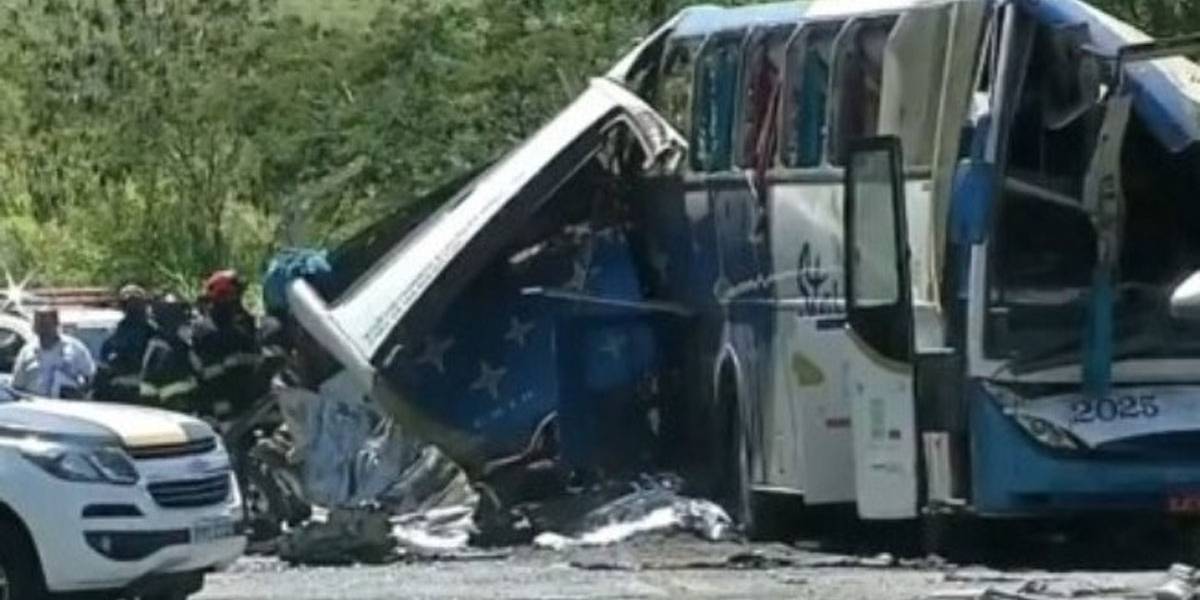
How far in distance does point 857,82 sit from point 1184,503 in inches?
132

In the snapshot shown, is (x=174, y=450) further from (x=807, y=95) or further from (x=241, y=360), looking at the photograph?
(x=807, y=95)

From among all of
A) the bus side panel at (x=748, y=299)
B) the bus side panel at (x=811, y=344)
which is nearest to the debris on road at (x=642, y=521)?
the bus side panel at (x=748, y=299)

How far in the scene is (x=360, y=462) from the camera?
74.6 feet

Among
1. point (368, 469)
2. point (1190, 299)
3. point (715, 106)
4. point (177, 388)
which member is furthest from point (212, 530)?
point (1190, 299)

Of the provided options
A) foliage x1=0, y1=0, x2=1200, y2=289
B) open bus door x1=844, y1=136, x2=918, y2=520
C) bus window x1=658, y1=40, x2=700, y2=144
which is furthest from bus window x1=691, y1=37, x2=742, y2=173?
foliage x1=0, y1=0, x2=1200, y2=289

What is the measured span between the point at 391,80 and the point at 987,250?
25.9 meters

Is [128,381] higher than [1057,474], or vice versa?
[128,381]

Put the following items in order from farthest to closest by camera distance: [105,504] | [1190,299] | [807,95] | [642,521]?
[642,521], [807,95], [105,504], [1190,299]

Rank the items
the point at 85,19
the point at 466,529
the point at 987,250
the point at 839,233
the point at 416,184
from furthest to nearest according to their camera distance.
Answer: the point at 85,19 < the point at 416,184 < the point at 466,529 < the point at 839,233 < the point at 987,250

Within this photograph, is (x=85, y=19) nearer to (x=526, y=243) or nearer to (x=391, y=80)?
(x=391, y=80)

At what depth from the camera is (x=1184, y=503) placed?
18.9 meters

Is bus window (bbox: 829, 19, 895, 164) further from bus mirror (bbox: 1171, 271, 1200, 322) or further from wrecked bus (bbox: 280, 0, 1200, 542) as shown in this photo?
bus mirror (bbox: 1171, 271, 1200, 322)

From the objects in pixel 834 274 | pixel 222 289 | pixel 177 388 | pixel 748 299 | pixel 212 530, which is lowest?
pixel 212 530

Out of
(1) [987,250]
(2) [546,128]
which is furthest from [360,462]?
(1) [987,250]
